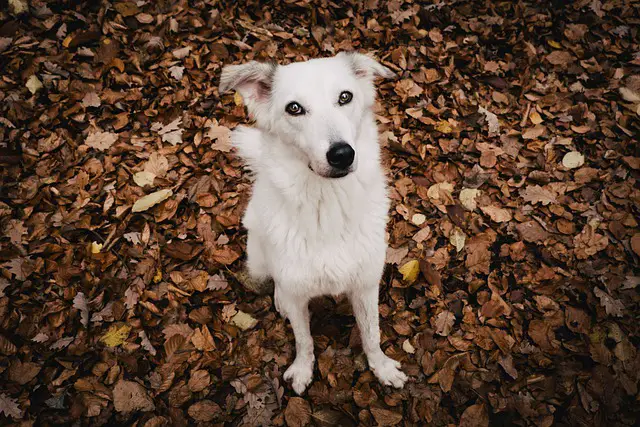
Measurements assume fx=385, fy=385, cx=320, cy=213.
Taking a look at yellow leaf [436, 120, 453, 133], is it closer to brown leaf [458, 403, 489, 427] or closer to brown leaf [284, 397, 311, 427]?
brown leaf [458, 403, 489, 427]

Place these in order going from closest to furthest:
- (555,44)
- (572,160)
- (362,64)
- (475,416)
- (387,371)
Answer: (362,64), (475,416), (387,371), (572,160), (555,44)

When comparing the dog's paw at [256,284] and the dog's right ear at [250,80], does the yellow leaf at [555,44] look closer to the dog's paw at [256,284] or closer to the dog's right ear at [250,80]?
the dog's right ear at [250,80]

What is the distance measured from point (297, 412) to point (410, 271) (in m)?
1.46

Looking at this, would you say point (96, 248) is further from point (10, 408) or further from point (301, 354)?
point (301, 354)

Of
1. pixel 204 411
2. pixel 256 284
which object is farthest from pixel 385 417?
pixel 256 284

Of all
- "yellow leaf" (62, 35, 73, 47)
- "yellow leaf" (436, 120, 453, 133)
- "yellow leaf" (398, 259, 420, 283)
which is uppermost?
"yellow leaf" (62, 35, 73, 47)

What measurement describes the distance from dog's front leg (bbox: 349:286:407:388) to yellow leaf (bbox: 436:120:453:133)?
2248 millimetres

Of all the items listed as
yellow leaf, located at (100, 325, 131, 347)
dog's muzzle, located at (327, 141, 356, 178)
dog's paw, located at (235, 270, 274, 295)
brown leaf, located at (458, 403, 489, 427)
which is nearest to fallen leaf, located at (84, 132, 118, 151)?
yellow leaf, located at (100, 325, 131, 347)

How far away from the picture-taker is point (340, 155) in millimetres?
2064

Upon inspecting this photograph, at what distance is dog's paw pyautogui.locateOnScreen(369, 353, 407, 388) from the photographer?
2.93m

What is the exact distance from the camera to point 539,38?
4.69m

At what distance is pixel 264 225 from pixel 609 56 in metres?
4.61

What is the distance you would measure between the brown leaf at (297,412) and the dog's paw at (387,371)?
0.58 m

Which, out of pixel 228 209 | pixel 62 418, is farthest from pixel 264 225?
pixel 62 418
